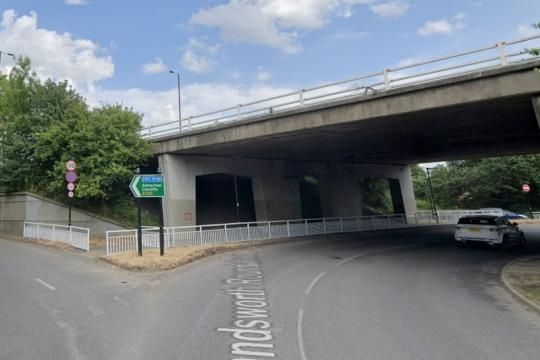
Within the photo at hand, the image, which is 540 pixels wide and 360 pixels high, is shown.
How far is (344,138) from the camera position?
796 inches

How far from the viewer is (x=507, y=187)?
1868 inches

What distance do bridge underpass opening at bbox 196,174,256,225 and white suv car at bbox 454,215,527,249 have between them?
18.9m

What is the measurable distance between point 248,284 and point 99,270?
5447 mm

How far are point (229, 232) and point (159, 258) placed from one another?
6.24 metres

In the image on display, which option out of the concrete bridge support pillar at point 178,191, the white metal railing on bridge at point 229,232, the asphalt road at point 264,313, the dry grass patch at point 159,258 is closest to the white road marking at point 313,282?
the asphalt road at point 264,313

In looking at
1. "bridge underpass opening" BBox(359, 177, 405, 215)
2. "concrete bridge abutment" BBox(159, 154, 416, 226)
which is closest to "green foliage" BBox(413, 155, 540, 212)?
"bridge underpass opening" BBox(359, 177, 405, 215)

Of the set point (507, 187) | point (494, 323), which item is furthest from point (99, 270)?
point (507, 187)

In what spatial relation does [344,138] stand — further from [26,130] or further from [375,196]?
[375,196]

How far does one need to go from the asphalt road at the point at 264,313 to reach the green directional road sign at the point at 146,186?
2.89 meters

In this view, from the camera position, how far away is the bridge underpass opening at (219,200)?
33.0m

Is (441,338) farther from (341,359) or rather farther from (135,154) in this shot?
(135,154)

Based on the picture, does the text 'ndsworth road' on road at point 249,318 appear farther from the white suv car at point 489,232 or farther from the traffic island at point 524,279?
the white suv car at point 489,232

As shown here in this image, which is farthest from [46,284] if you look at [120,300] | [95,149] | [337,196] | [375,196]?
[375,196]

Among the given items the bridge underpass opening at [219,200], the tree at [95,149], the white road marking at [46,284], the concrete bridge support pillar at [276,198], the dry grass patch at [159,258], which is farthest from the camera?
the bridge underpass opening at [219,200]
